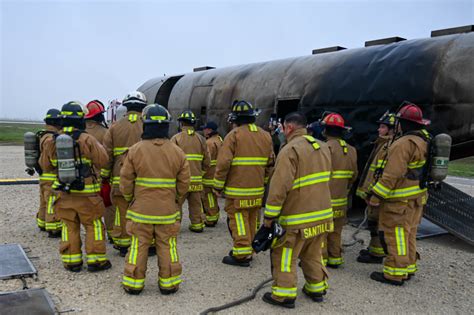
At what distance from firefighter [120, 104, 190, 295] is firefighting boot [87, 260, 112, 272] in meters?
0.84

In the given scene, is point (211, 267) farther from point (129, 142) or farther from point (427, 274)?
point (427, 274)

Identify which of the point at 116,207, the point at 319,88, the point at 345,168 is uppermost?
the point at 319,88

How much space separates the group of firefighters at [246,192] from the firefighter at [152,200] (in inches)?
0.4

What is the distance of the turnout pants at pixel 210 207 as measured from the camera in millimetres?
7613

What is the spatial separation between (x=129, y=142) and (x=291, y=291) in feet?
10.0

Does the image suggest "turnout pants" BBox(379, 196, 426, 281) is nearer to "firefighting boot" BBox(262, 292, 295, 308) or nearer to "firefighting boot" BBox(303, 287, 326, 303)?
A: "firefighting boot" BBox(303, 287, 326, 303)

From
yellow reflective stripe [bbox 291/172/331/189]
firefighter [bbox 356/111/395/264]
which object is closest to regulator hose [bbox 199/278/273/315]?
yellow reflective stripe [bbox 291/172/331/189]

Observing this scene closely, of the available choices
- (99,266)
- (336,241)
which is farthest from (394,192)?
→ (99,266)

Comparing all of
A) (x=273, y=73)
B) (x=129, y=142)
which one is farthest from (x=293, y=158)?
(x=273, y=73)

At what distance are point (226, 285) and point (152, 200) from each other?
1.40m

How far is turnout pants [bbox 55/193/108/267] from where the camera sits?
16.2 feet

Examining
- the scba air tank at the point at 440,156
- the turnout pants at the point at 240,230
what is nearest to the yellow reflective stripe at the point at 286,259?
the turnout pants at the point at 240,230

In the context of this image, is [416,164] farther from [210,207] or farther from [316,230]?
[210,207]

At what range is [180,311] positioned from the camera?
4.08m
